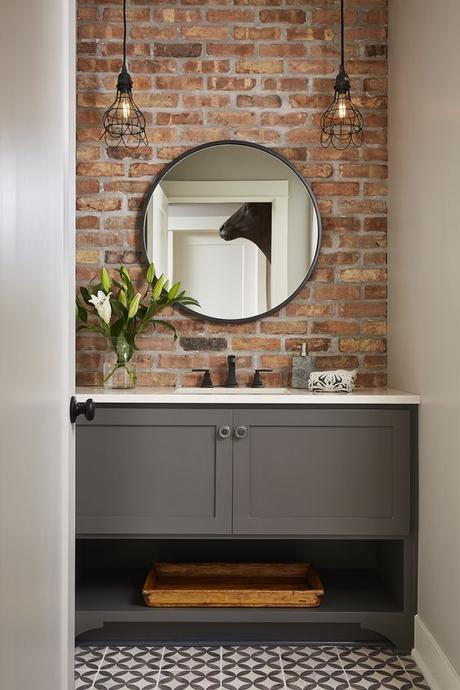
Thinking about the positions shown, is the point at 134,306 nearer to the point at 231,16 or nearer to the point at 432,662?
the point at 231,16

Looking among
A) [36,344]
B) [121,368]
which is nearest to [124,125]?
[121,368]

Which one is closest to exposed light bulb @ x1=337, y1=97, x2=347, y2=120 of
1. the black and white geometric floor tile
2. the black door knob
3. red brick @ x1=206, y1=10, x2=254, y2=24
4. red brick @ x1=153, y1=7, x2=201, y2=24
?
red brick @ x1=206, y1=10, x2=254, y2=24

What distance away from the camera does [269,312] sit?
2947 millimetres

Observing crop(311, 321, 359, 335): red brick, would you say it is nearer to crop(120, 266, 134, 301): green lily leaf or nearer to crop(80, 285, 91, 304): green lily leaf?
crop(120, 266, 134, 301): green lily leaf

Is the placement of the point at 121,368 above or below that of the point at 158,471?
above

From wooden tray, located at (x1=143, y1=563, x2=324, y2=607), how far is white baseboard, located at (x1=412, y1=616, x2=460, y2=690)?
37 cm

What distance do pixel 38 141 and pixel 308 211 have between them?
1729 millimetres

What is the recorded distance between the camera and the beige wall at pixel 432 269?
212 cm

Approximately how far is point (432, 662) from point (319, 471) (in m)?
0.72

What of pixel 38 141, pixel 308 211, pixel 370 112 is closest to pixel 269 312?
pixel 308 211

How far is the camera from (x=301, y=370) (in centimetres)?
286

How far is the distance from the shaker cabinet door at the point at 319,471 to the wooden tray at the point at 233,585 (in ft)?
0.79

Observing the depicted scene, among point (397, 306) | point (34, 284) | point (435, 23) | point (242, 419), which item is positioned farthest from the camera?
point (397, 306)

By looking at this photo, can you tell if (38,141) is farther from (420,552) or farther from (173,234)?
(420,552)
